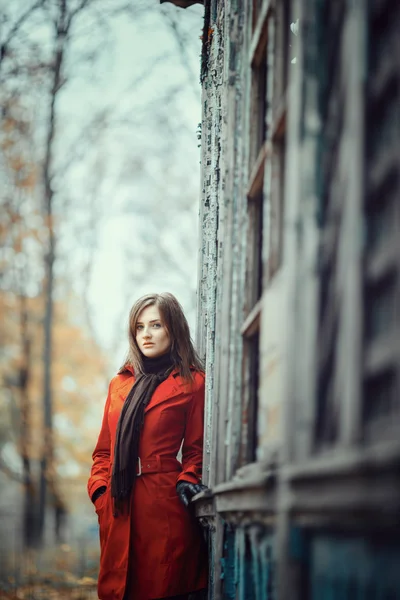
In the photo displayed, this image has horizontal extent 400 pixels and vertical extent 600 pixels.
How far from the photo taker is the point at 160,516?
3996mm

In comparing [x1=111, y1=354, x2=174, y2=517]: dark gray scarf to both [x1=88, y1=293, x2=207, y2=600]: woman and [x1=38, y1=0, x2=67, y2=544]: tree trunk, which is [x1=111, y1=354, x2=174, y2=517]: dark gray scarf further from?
[x1=38, y1=0, x2=67, y2=544]: tree trunk

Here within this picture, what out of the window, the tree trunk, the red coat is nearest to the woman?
the red coat

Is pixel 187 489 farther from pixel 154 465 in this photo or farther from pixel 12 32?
pixel 12 32

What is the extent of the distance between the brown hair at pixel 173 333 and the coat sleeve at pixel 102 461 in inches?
13.1

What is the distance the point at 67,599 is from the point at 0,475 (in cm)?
1656

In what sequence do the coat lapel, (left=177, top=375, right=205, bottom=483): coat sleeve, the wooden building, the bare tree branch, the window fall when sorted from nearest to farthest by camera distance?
the wooden building < the window < (left=177, top=375, right=205, bottom=483): coat sleeve < the coat lapel < the bare tree branch

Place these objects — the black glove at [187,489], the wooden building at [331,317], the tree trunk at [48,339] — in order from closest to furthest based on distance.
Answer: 1. the wooden building at [331,317]
2. the black glove at [187,489]
3. the tree trunk at [48,339]

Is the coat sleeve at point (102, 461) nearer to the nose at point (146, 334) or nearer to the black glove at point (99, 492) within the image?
the black glove at point (99, 492)

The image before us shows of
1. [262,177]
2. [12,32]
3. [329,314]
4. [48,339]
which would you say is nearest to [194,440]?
[262,177]

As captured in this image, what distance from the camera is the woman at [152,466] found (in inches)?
155

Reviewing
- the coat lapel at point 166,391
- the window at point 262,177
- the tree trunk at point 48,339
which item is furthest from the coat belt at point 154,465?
the tree trunk at point 48,339

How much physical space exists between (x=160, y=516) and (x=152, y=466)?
259 mm

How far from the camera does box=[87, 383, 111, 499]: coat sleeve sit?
430 centimetres

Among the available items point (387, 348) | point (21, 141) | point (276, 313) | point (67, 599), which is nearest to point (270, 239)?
point (276, 313)
